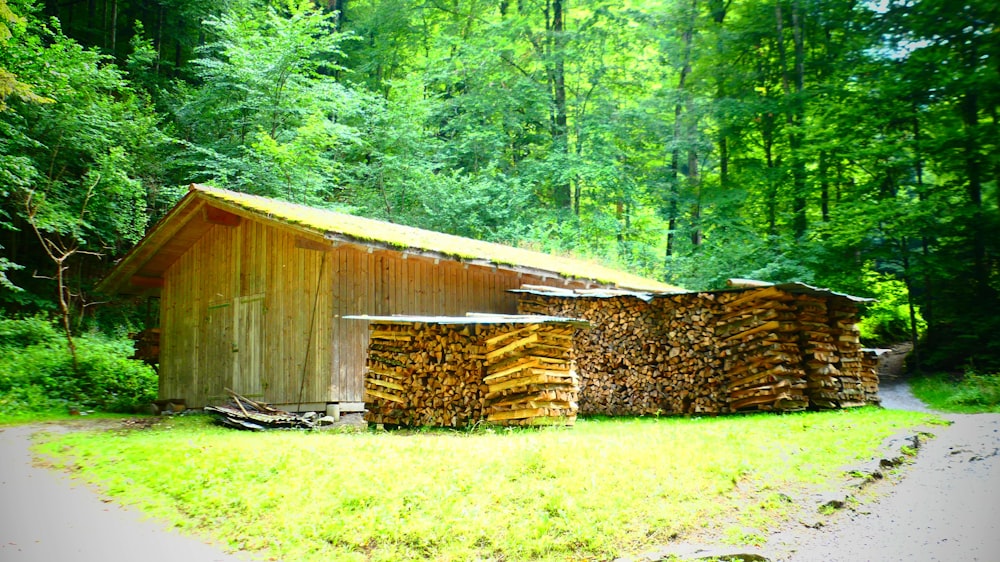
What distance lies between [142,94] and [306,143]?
6.60m

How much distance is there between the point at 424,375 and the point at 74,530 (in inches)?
203

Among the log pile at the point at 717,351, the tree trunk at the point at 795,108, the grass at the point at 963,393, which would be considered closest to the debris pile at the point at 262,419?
the log pile at the point at 717,351

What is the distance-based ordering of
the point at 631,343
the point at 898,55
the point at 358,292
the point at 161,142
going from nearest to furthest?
the point at 358,292 < the point at 631,343 < the point at 898,55 < the point at 161,142

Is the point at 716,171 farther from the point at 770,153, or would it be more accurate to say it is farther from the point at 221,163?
the point at 221,163

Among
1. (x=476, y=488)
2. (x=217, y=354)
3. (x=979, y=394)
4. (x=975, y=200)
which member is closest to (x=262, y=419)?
(x=217, y=354)

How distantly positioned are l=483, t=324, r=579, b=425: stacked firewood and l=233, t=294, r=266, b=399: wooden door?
5.20 metres

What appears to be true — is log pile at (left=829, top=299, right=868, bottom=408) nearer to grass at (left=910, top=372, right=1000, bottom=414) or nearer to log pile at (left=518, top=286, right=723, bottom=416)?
grass at (left=910, top=372, right=1000, bottom=414)

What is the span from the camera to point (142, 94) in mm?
22500

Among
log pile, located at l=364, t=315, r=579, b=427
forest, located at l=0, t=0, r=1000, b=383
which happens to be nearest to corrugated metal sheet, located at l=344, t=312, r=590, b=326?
log pile, located at l=364, t=315, r=579, b=427

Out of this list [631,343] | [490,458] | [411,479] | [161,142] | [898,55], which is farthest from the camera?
[161,142]

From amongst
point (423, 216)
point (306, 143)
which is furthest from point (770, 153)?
point (306, 143)

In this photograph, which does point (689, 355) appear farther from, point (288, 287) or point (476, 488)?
point (288, 287)

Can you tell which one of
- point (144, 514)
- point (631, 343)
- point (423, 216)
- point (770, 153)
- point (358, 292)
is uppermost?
point (770, 153)

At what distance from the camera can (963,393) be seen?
43.3 ft
